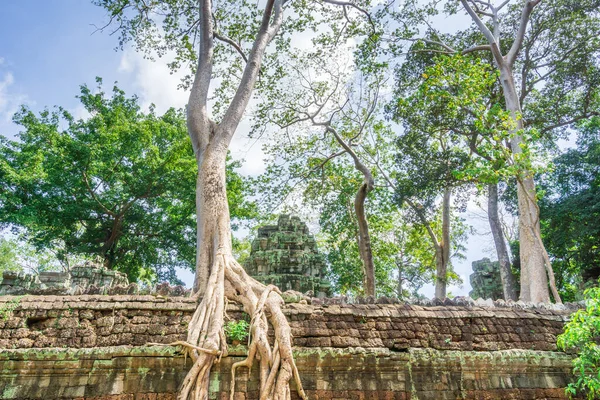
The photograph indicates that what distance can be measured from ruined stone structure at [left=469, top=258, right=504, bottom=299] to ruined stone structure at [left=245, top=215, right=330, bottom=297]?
553cm

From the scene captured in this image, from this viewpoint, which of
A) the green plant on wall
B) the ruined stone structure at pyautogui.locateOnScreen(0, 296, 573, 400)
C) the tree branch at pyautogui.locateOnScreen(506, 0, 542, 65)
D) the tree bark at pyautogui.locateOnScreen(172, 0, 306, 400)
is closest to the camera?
the tree bark at pyautogui.locateOnScreen(172, 0, 306, 400)

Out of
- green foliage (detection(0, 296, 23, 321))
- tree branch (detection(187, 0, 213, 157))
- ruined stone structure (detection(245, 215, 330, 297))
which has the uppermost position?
tree branch (detection(187, 0, 213, 157))

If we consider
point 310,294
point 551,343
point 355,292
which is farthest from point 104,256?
point 551,343

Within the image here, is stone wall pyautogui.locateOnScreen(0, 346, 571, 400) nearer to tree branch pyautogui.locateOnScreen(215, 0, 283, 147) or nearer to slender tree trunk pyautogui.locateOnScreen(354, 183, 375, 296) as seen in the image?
tree branch pyautogui.locateOnScreen(215, 0, 283, 147)

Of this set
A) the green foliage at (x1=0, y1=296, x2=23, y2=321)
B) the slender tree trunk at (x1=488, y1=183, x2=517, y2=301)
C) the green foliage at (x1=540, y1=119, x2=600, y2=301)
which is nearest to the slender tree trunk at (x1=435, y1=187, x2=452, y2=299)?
the slender tree trunk at (x1=488, y1=183, x2=517, y2=301)

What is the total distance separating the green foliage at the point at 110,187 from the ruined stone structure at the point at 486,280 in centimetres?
756

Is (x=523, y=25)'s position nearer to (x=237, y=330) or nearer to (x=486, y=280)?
(x=486, y=280)

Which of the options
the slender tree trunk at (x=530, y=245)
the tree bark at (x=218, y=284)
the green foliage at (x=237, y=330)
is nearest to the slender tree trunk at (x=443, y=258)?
the slender tree trunk at (x=530, y=245)

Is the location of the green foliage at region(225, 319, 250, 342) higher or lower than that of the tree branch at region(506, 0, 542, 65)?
lower

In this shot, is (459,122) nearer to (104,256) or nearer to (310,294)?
(310,294)

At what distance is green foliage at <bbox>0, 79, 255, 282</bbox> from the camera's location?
11750 millimetres

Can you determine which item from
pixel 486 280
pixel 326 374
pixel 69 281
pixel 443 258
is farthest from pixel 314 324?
pixel 486 280

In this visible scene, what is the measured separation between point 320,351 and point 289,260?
5.67 meters

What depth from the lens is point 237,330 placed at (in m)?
4.23
